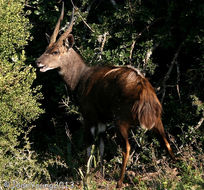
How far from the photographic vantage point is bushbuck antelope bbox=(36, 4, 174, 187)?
15.4 feet

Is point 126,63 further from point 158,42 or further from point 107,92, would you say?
point 107,92

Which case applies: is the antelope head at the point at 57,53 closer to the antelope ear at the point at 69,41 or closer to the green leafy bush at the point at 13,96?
the antelope ear at the point at 69,41

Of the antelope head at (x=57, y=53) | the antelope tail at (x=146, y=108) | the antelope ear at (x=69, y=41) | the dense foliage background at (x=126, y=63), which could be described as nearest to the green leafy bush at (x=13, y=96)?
the dense foliage background at (x=126, y=63)

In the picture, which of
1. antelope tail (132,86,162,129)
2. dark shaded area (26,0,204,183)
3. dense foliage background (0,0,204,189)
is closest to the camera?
antelope tail (132,86,162,129)

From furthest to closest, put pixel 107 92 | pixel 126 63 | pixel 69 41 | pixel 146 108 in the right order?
pixel 126 63, pixel 69 41, pixel 107 92, pixel 146 108

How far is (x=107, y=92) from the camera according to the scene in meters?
5.10

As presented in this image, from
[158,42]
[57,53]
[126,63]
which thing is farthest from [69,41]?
[158,42]

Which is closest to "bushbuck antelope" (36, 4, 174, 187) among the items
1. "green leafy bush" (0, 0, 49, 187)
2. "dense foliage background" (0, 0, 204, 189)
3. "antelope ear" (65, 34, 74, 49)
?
"antelope ear" (65, 34, 74, 49)

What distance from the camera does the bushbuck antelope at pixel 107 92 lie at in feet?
15.4

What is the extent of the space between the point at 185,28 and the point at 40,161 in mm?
3567

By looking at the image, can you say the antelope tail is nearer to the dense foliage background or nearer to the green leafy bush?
the dense foliage background

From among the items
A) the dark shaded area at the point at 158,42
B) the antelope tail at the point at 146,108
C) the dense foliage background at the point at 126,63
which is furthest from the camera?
the dark shaded area at the point at 158,42

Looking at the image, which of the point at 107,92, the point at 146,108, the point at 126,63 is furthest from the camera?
the point at 126,63

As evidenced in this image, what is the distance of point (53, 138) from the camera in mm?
7875
